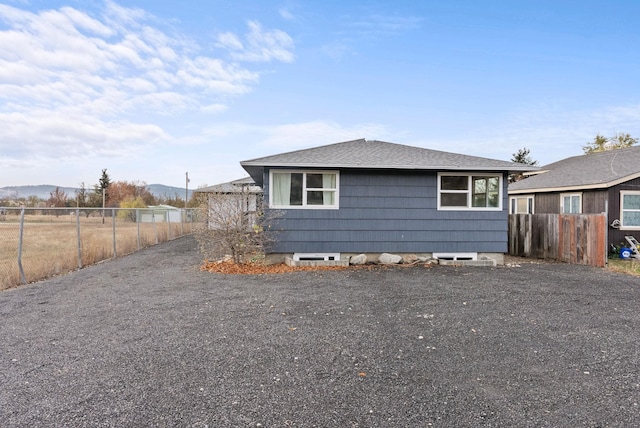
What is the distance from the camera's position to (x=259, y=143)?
1838cm

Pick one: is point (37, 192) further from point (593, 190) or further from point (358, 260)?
point (593, 190)

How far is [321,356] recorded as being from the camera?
3.42m

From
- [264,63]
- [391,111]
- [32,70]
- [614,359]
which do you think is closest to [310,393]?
[614,359]

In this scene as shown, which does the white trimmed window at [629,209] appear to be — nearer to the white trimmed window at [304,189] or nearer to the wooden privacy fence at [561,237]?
the wooden privacy fence at [561,237]

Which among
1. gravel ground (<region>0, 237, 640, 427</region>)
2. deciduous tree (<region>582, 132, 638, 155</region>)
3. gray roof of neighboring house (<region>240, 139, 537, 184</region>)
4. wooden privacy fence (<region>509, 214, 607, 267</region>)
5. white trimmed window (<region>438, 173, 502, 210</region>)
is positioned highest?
deciduous tree (<region>582, 132, 638, 155</region>)

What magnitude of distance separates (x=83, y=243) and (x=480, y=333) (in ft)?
35.4

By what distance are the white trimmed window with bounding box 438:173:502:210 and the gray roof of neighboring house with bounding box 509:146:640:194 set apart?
3159mm

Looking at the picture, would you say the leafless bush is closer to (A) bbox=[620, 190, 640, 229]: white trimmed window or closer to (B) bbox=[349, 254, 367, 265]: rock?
(B) bbox=[349, 254, 367, 265]: rock

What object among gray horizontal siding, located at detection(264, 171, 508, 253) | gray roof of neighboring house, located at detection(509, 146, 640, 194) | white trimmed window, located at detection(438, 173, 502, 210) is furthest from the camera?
gray roof of neighboring house, located at detection(509, 146, 640, 194)

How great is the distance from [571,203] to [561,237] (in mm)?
4244

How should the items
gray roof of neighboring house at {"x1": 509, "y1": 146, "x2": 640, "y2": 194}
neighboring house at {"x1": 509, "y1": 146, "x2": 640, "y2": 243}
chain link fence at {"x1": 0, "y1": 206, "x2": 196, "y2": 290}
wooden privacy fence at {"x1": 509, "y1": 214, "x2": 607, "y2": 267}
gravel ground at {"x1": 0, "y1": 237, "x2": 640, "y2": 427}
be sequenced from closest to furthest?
gravel ground at {"x1": 0, "y1": 237, "x2": 640, "y2": 427} → chain link fence at {"x1": 0, "y1": 206, "x2": 196, "y2": 290} → wooden privacy fence at {"x1": 509, "y1": 214, "x2": 607, "y2": 267} → neighboring house at {"x1": 509, "y1": 146, "x2": 640, "y2": 243} → gray roof of neighboring house at {"x1": 509, "y1": 146, "x2": 640, "y2": 194}

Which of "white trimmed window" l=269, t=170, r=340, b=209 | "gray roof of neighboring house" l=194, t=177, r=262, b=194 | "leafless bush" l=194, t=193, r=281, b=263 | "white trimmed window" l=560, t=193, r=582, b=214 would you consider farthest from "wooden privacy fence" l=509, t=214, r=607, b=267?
"gray roof of neighboring house" l=194, t=177, r=262, b=194

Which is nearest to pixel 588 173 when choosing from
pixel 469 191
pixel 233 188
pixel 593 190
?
pixel 593 190

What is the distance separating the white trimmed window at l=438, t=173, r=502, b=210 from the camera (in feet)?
31.5
